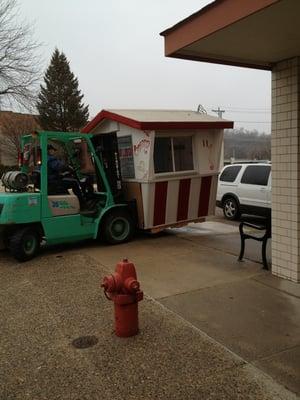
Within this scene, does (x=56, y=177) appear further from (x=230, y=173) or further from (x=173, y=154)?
(x=230, y=173)

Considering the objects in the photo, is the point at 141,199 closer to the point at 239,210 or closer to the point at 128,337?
the point at 239,210

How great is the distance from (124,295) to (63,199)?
433 centimetres

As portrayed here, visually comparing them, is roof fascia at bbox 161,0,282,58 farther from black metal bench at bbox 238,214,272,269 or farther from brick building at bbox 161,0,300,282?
black metal bench at bbox 238,214,272,269

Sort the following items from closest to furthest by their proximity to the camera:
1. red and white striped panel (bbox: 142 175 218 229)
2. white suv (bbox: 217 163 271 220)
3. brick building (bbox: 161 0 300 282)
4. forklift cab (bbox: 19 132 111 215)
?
brick building (bbox: 161 0 300 282) → forklift cab (bbox: 19 132 111 215) → red and white striped panel (bbox: 142 175 218 229) → white suv (bbox: 217 163 271 220)

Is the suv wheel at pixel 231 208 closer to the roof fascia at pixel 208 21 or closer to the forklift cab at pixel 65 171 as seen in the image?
the forklift cab at pixel 65 171

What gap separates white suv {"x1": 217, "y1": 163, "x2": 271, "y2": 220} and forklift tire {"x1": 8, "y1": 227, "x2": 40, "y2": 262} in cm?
603

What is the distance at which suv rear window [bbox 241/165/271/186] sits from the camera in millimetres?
11484

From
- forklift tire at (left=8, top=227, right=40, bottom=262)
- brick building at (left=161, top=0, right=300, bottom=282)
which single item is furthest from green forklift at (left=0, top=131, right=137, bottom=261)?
brick building at (left=161, top=0, right=300, bottom=282)

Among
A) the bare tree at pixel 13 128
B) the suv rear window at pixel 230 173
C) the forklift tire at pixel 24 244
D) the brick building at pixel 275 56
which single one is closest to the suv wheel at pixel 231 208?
the suv rear window at pixel 230 173

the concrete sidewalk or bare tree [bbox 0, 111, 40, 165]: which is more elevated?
bare tree [bbox 0, 111, 40, 165]

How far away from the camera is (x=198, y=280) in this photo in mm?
6223

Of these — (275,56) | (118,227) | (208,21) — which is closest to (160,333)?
(208,21)

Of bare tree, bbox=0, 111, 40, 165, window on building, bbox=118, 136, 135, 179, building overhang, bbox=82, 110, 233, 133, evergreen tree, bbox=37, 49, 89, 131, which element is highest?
evergreen tree, bbox=37, 49, 89, 131

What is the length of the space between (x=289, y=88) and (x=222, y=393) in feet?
13.3
